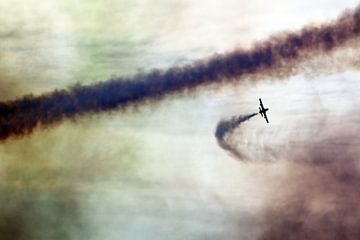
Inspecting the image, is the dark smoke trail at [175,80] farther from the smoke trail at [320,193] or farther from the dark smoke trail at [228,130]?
the smoke trail at [320,193]

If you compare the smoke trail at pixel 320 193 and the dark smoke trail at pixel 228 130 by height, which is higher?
the dark smoke trail at pixel 228 130

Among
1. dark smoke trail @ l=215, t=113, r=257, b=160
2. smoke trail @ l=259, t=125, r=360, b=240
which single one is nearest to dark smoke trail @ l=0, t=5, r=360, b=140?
dark smoke trail @ l=215, t=113, r=257, b=160

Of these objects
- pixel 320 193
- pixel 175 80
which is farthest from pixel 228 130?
pixel 320 193

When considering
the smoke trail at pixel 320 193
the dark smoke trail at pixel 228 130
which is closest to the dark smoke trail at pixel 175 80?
the dark smoke trail at pixel 228 130

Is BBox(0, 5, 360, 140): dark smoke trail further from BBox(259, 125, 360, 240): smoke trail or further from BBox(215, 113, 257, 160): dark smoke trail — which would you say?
BBox(259, 125, 360, 240): smoke trail

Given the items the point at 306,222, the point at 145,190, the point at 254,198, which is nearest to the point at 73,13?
the point at 145,190

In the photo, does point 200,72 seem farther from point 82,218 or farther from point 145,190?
point 82,218
